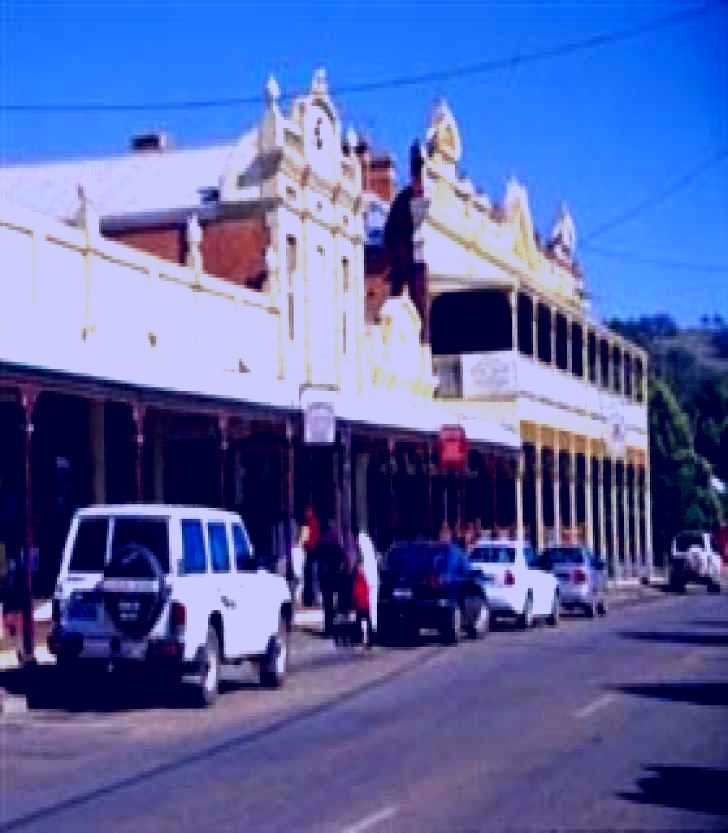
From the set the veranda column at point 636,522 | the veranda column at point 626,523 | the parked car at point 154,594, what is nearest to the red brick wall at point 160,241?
the parked car at point 154,594

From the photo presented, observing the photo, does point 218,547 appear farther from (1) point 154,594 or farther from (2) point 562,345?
(2) point 562,345

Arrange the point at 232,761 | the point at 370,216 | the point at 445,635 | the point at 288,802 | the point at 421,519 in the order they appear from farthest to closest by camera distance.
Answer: the point at 370,216 → the point at 421,519 → the point at 445,635 → the point at 232,761 → the point at 288,802

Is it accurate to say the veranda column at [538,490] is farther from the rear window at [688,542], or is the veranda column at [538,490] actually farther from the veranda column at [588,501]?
the veranda column at [588,501]

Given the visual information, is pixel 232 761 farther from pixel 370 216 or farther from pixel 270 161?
pixel 370 216

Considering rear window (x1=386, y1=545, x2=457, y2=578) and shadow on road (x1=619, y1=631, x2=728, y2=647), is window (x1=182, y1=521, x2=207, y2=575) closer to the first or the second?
rear window (x1=386, y1=545, x2=457, y2=578)

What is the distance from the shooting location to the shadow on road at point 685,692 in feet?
62.3

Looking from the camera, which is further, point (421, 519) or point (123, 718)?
point (421, 519)

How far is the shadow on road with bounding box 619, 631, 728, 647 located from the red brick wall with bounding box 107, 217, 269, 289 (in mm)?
12967

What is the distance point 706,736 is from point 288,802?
481cm

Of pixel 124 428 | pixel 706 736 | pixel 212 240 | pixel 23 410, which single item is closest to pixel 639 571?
pixel 212 240

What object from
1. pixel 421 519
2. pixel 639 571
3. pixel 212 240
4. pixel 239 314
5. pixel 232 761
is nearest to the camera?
pixel 232 761

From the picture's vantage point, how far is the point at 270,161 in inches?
1588

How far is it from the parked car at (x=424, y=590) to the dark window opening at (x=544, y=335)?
2854 centimetres

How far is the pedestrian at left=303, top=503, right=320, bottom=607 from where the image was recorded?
36.2 metres
